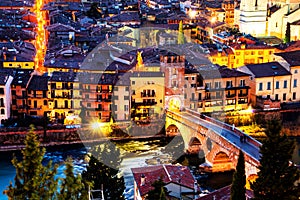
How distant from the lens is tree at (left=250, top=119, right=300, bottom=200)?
28.7ft

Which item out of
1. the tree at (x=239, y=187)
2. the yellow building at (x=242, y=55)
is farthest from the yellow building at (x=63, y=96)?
the tree at (x=239, y=187)

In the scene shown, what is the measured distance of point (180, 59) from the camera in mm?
21656

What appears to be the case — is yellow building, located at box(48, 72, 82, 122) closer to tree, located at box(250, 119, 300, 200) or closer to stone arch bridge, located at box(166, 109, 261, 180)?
stone arch bridge, located at box(166, 109, 261, 180)

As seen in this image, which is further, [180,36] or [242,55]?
[180,36]

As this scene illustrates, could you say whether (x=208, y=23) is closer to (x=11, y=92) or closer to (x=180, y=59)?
(x=180, y=59)

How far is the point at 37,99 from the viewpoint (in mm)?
20750

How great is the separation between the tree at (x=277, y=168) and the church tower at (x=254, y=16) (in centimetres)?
2480

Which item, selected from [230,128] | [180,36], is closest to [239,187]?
[230,128]

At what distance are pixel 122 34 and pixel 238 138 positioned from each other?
14807 millimetres

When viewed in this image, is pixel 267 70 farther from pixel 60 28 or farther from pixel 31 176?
pixel 31 176

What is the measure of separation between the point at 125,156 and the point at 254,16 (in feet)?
56.1

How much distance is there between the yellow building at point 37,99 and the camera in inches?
814

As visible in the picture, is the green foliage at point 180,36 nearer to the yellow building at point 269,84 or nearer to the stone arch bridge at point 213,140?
the yellow building at point 269,84

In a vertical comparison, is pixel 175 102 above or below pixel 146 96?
below
